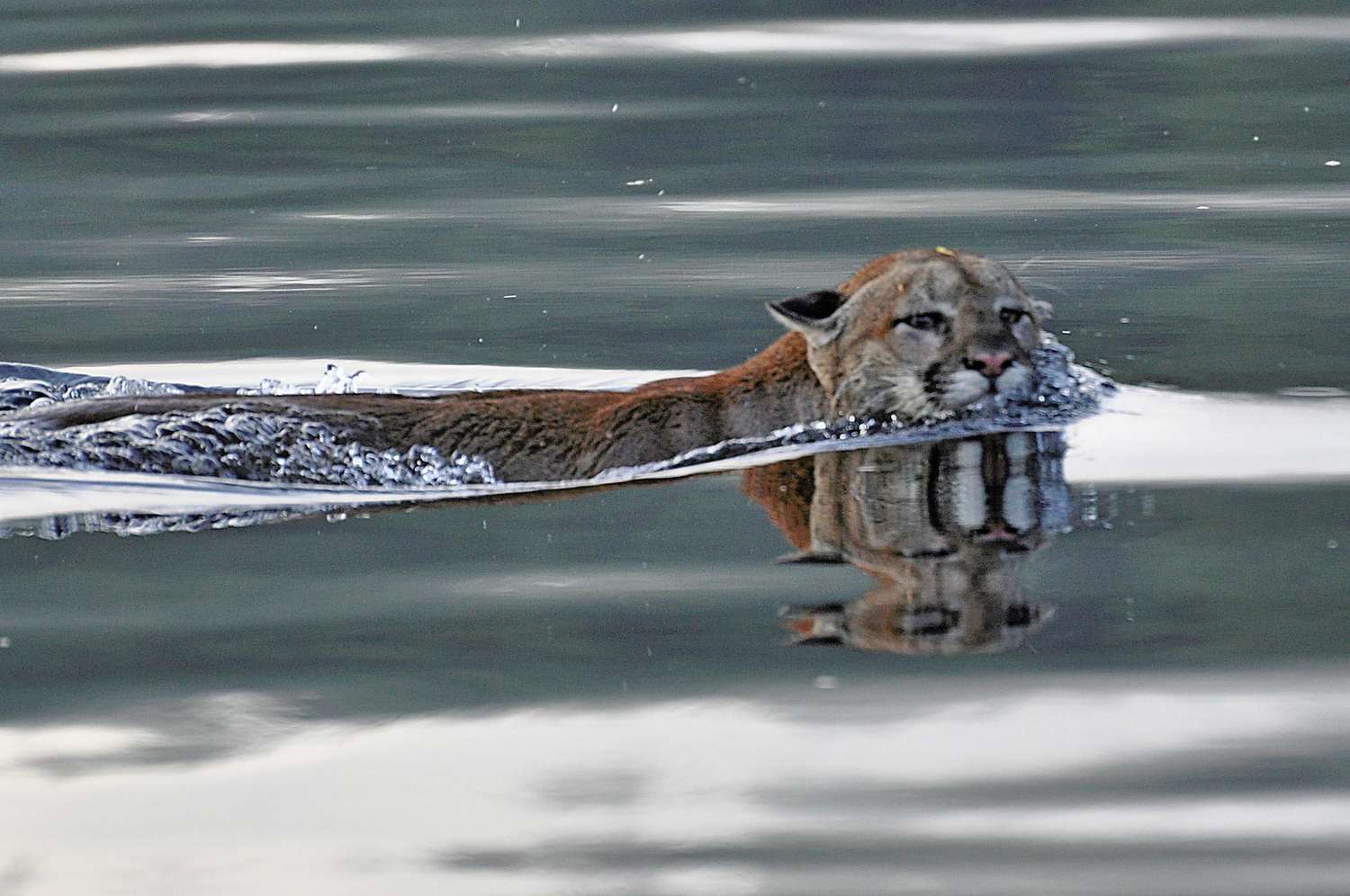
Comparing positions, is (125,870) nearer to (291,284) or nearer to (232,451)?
(232,451)

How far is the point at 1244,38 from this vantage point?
1609 centimetres

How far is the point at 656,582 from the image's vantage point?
620cm

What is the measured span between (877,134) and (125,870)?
10.4 m

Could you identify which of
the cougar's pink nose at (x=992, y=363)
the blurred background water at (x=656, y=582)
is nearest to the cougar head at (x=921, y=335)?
the cougar's pink nose at (x=992, y=363)

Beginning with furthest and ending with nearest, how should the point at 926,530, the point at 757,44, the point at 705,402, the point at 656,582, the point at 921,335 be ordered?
the point at 757,44 < the point at 705,402 < the point at 921,335 < the point at 926,530 < the point at 656,582

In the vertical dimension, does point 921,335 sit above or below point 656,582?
above

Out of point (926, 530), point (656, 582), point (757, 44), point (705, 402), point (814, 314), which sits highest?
point (757, 44)

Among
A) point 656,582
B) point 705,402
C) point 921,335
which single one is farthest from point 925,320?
point 656,582

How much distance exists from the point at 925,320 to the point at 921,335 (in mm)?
50

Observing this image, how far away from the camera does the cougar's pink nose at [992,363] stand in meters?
7.73

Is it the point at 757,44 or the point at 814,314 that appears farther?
the point at 757,44

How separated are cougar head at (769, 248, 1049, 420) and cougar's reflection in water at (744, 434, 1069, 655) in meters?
0.23

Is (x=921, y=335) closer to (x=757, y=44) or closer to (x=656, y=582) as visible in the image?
(x=656, y=582)

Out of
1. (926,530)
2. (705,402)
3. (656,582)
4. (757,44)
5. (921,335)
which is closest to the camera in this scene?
(656,582)
